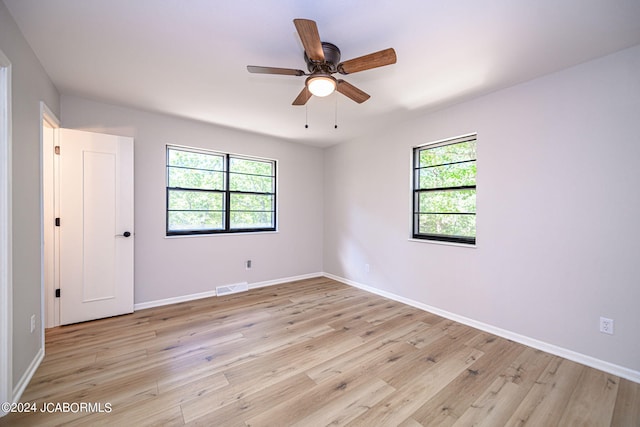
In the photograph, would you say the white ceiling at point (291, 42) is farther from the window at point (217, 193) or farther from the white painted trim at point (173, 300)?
the white painted trim at point (173, 300)

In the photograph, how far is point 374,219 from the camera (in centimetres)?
409

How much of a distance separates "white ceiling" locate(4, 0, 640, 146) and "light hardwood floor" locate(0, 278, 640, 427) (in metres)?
2.56

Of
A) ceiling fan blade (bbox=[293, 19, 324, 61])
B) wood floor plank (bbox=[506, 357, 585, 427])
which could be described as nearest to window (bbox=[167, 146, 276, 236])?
ceiling fan blade (bbox=[293, 19, 324, 61])

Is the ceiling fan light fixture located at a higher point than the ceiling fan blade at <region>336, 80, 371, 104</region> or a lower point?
lower

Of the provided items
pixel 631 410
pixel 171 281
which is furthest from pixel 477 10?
pixel 171 281

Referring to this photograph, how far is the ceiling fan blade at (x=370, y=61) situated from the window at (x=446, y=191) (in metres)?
1.85

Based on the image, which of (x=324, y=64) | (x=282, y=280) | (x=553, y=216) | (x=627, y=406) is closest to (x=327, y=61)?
(x=324, y=64)

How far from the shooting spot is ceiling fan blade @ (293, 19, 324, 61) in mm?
1387

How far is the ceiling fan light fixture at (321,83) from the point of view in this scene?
1823 mm

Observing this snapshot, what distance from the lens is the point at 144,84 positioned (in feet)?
8.59

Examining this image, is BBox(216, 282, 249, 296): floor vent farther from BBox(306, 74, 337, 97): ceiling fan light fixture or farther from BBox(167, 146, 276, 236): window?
BBox(306, 74, 337, 97): ceiling fan light fixture

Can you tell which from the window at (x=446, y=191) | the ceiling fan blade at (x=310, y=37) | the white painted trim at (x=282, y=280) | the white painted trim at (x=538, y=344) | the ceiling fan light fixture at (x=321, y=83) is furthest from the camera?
the white painted trim at (x=282, y=280)

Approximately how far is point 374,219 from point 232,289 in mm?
2471

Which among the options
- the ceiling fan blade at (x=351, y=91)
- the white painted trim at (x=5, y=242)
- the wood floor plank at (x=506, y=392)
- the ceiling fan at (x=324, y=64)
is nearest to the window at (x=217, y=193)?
the white painted trim at (x=5, y=242)
